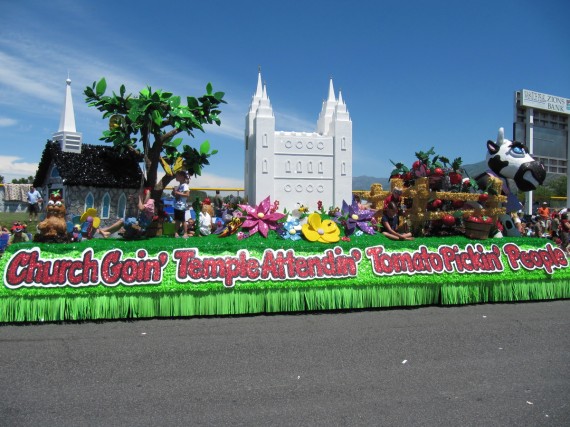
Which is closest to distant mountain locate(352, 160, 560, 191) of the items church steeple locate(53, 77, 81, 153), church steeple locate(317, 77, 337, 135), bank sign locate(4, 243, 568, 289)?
bank sign locate(4, 243, 568, 289)

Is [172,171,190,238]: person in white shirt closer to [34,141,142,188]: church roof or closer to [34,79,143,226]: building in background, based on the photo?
[34,141,142,188]: church roof

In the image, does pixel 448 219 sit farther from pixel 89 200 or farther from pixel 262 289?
pixel 89 200

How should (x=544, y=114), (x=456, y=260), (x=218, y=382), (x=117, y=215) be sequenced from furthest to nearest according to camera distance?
(x=544, y=114), (x=117, y=215), (x=456, y=260), (x=218, y=382)

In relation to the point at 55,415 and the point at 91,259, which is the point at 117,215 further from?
the point at 55,415

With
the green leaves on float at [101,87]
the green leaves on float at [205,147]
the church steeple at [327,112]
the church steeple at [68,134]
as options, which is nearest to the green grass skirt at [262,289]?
the green leaves on float at [205,147]

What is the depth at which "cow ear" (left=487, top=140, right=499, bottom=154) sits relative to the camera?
841 cm

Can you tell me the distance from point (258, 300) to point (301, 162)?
28404mm

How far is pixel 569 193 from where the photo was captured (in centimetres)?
2656

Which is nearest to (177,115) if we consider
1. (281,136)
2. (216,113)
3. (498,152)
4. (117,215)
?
(216,113)

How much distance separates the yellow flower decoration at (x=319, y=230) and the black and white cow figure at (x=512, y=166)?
3357 mm

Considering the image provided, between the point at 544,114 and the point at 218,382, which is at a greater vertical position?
the point at 544,114

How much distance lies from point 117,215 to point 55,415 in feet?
34.2

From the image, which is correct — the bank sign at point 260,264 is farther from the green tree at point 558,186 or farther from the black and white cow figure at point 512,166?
the green tree at point 558,186

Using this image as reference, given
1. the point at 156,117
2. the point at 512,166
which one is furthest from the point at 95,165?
the point at 512,166
